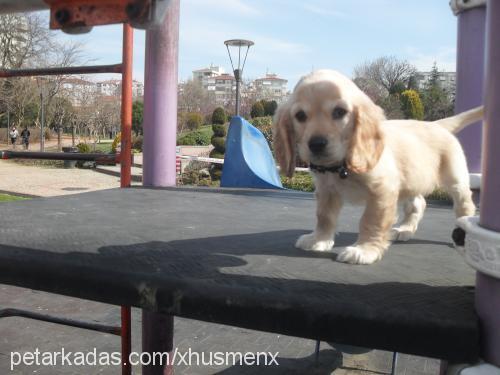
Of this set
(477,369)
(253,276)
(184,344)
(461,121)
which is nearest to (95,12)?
(253,276)

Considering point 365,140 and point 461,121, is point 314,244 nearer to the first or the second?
point 365,140

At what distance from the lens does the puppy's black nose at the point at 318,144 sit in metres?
1.61

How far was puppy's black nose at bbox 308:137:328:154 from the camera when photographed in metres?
1.61

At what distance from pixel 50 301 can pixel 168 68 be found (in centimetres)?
344

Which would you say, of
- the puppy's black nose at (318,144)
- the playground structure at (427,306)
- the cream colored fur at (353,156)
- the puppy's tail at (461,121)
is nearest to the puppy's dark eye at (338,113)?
the cream colored fur at (353,156)

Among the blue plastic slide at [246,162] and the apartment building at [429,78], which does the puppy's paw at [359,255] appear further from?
the apartment building at [429,78]

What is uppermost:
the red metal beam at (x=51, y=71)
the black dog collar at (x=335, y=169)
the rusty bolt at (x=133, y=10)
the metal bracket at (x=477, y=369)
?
the red metal beam at (x=51, y=71)

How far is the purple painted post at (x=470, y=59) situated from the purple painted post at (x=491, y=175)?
2326 mm

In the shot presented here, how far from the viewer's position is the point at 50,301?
17.7 feet

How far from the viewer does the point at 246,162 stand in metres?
5.57

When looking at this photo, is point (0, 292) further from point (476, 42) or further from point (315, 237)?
point (476, 42)

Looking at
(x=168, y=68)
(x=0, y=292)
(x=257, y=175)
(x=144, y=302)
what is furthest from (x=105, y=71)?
(x=0, y=292)

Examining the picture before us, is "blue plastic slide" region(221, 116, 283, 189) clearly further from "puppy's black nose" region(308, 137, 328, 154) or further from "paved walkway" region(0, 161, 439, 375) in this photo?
"puppy's black nose" region(308, 137, 328, 154)

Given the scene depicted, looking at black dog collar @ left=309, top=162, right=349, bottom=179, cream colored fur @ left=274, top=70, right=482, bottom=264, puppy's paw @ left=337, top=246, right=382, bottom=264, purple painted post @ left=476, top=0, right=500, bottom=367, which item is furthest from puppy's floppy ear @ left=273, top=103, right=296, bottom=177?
purple painted post @ left=476, top=0, right=500, bottom=367
